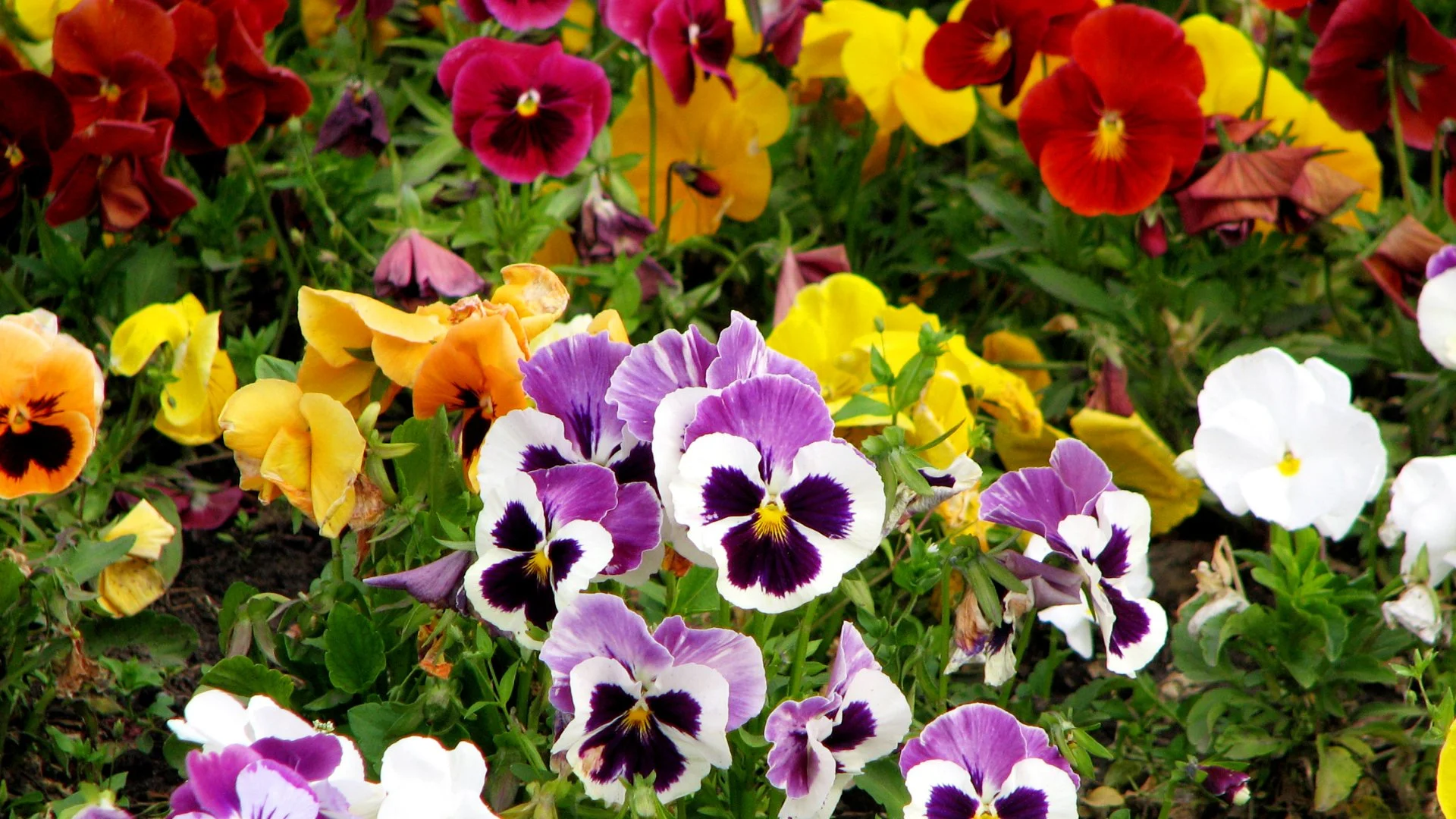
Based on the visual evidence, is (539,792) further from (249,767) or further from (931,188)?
(931,188)

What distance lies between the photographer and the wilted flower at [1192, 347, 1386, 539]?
1465mm

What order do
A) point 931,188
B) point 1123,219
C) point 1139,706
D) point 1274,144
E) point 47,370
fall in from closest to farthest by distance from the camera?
point 47,370
point 1139,706
point 1274,144
point 1123,219
point 931,188

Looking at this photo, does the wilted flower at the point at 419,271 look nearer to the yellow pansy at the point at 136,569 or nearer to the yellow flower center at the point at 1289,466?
the yellow pansy at the point at 136,569

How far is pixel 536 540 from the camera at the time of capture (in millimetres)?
1078

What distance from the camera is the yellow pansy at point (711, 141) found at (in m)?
2.41

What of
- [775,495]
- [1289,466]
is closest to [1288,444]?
[1289,466]

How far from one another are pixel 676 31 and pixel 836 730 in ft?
4.08

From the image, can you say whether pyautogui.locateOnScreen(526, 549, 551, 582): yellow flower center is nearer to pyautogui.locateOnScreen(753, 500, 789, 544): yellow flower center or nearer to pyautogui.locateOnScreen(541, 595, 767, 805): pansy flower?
pyautogui.locateOnScreen(541, 595, 767, 805): pansy flower

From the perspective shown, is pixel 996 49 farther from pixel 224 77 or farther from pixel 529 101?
pixel 224 77

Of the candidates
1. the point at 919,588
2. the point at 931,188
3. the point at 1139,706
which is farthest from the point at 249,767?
the point at 931,188

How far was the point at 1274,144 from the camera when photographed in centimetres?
217

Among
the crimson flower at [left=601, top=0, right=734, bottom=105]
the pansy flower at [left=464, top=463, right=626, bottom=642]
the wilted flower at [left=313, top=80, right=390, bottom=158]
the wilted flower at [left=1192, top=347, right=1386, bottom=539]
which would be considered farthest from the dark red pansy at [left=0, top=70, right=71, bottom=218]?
the wilted flower at [left=1192, top=347, right=1386, bottom=539]

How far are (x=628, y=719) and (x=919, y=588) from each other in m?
0.31

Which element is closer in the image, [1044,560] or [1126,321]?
[1044,560]
